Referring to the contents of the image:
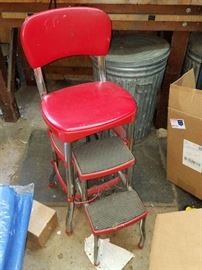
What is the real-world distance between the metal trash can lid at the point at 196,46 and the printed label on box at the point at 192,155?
52cm

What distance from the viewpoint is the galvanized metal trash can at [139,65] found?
154cm

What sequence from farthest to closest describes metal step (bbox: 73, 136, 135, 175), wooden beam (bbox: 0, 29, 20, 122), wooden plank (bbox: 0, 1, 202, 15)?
wooden beam (bbox: 0, 29, 20, 122), wooden plank (bbox: 0, 1, 202, 15), metal step (bbox: 73, 136, 135, 175)

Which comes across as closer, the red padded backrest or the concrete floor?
the red padded backrest

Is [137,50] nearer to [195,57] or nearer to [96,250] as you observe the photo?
[195,57]

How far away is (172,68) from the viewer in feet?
5.68

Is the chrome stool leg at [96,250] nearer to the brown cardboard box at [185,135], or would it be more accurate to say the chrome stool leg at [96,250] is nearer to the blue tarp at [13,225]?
the blue tarp at [13,225]

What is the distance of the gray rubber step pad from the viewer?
123cm

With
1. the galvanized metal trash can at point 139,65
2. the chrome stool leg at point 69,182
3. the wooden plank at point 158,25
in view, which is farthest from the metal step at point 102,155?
the wooden plank at point 158,25

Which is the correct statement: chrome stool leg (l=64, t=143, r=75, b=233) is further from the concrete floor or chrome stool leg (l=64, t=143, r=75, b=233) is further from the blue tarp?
the blue tarp

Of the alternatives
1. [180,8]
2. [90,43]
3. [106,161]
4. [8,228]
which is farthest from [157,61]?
[8,228]

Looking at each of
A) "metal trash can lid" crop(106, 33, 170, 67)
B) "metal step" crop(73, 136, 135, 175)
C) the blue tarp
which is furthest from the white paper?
"metal trash can lid" crop(106, 33, 170, 67)

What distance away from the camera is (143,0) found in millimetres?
1407

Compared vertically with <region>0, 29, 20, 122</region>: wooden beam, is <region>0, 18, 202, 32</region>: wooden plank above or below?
above

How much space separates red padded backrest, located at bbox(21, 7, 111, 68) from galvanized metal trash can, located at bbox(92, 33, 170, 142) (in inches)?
9.2
